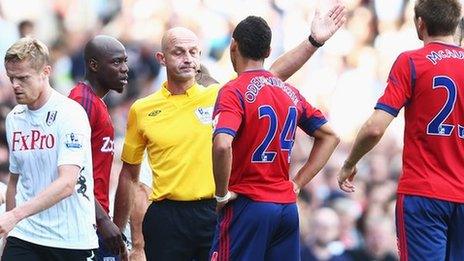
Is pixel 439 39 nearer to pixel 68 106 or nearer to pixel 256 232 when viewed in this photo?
pixel 256 232

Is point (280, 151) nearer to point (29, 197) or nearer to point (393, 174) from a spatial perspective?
point (29, 197)

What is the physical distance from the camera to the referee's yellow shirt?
31.8 ft

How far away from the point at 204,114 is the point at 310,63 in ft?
23.4

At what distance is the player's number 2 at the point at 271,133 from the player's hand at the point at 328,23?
101cm

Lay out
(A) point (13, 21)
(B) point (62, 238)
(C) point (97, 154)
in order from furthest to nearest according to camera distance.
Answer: (A) point (13, 21), (C) point (97, 154), (B) point (62, 238)

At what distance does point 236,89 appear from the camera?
8586mm

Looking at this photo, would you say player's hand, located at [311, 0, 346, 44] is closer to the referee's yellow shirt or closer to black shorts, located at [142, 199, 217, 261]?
the referee's yellow shirt

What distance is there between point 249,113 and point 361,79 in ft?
27.8

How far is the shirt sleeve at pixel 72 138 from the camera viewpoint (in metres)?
8.27

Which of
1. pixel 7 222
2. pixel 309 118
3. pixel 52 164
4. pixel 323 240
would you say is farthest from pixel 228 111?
pixel 323 240

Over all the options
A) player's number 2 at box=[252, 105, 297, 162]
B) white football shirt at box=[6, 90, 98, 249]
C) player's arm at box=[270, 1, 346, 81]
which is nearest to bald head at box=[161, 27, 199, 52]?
player's arm at box=[270, 1, 346, 81]

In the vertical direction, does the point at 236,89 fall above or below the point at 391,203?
above

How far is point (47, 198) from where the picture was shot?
7969mm

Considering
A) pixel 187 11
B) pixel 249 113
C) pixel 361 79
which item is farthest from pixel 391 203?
pixel 249 113
